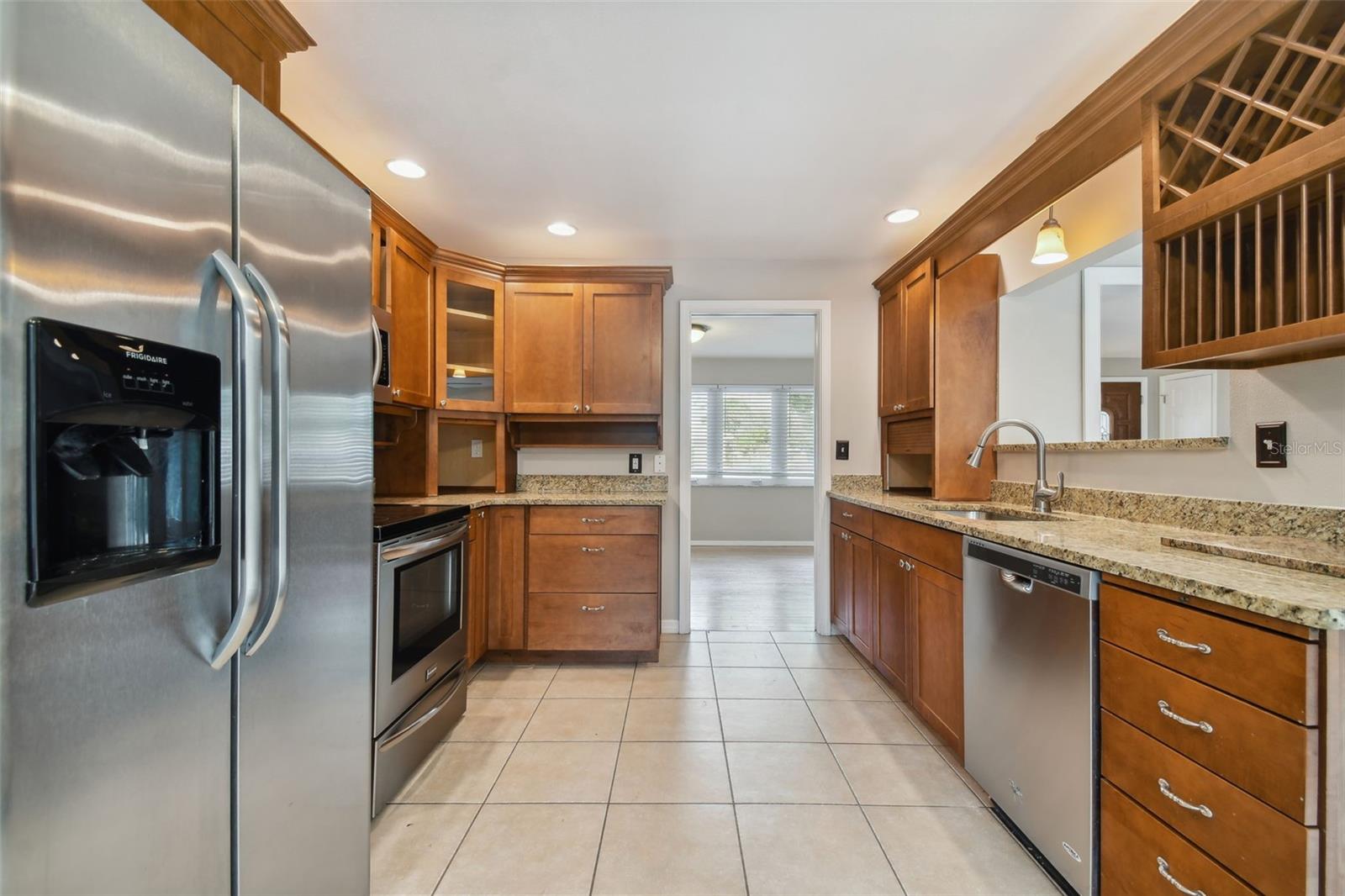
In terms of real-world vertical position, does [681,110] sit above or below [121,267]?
above

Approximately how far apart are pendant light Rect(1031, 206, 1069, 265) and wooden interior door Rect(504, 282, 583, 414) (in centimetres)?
231

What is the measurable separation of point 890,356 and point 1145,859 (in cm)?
273

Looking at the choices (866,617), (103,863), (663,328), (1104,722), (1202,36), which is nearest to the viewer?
(103,863)

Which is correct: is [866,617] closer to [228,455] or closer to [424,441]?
[424,441]

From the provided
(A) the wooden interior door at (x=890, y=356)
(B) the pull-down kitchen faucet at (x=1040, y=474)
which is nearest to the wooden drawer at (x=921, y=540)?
(B) the pull-down kitchen faucet at (x=1040, y=474)

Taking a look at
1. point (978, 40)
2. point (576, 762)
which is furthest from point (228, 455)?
point (978, 40)

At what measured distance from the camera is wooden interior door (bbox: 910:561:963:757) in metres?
1.98

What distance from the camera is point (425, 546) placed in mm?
2062

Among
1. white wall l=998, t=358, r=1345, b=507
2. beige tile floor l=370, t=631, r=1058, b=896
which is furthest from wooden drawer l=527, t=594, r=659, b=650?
white wall l=998, t=358, r=1345, b=507

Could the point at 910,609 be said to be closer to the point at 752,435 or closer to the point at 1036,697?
the point at 1036,697

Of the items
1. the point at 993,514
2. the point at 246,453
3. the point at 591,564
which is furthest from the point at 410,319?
the point at 993,514

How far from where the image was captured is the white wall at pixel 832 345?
362cm

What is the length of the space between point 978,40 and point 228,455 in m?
2.16

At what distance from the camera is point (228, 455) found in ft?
2.83
